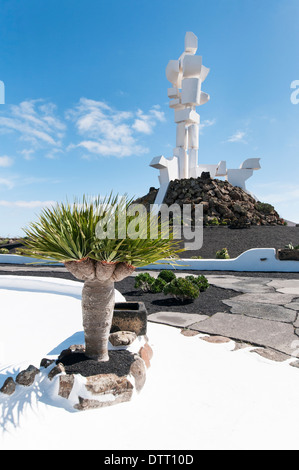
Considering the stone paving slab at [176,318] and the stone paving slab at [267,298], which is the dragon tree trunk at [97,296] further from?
the stone paving slab at [267,298]

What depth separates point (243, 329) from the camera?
4961 millimetres

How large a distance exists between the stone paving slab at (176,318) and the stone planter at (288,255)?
8516mm

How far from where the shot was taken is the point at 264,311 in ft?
19.9

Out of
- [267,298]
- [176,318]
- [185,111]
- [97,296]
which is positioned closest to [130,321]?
[97,296]

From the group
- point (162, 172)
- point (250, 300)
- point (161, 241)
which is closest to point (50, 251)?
point (161, 241)

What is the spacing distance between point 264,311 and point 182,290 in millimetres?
1787

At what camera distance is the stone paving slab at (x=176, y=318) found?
5.34 meters

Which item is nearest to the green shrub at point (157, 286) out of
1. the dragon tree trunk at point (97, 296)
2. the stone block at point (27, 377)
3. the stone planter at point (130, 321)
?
the stone planter at point (130, 321)

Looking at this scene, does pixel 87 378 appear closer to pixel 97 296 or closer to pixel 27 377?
pixel 27 377

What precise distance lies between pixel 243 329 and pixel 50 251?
11.8 ft

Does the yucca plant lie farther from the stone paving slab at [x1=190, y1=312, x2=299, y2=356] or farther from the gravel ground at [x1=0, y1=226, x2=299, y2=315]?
the gravel ground at [x1=0, y1=226, x2=299, y2=315]

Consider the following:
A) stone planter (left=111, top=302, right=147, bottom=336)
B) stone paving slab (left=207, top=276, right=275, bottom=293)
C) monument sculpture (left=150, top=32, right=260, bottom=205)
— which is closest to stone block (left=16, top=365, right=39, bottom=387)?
stone planter (left=111, top=302, right=147, bottom=336)

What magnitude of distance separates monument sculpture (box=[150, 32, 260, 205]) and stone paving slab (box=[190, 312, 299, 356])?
22005 mm
